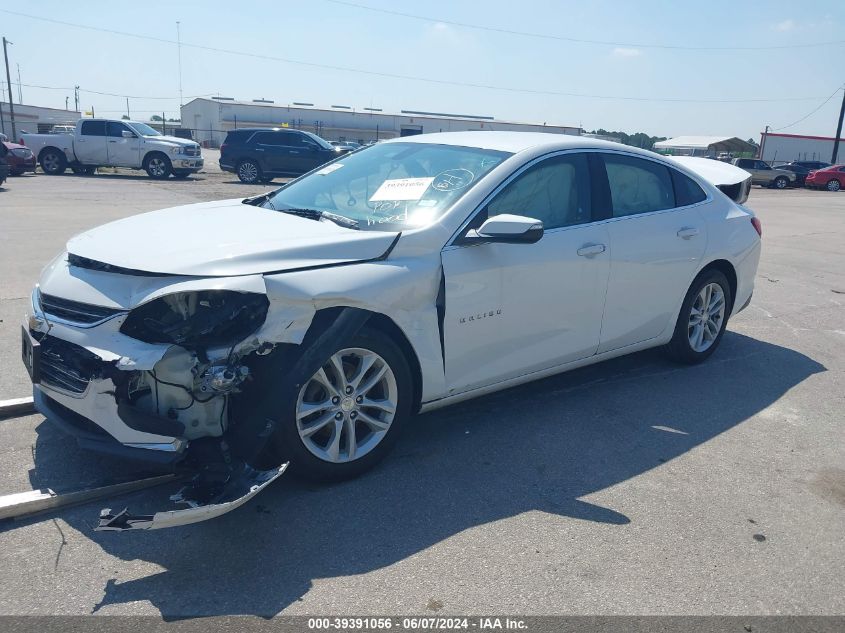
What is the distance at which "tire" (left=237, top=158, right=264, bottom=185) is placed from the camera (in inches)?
953

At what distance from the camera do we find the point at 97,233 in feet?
13.1

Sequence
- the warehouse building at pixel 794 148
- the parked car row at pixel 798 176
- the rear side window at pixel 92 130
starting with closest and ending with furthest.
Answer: the rear side window at pixel 92 130 < the parked car row at pixel 798 176 < the warehouse building at pixel 794 148

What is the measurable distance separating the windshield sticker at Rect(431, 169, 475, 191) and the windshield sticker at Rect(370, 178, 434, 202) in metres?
0.06

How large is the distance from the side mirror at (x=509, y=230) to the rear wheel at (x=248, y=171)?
21531 millimetres

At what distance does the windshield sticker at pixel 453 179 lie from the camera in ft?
13.8

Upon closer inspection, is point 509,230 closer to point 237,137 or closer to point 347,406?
point 347,406

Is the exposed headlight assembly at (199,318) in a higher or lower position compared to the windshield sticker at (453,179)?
lower

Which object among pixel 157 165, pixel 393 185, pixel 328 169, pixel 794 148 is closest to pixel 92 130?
pixel 157 165

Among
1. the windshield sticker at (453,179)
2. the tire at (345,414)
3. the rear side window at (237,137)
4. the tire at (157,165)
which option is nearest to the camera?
the tire at (345,414)

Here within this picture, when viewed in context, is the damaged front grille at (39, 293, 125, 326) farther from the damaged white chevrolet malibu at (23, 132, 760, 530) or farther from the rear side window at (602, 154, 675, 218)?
the rear side window at (602, 154, 675, 218)

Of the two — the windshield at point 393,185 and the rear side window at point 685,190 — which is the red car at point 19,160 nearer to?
the windshield at point 393,185

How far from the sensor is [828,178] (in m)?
40.9

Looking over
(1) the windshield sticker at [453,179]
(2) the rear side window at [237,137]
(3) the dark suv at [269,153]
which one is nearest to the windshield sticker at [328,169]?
(1) the windshield sticker at [453,179]

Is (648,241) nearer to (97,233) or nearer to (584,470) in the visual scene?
(584,470)
